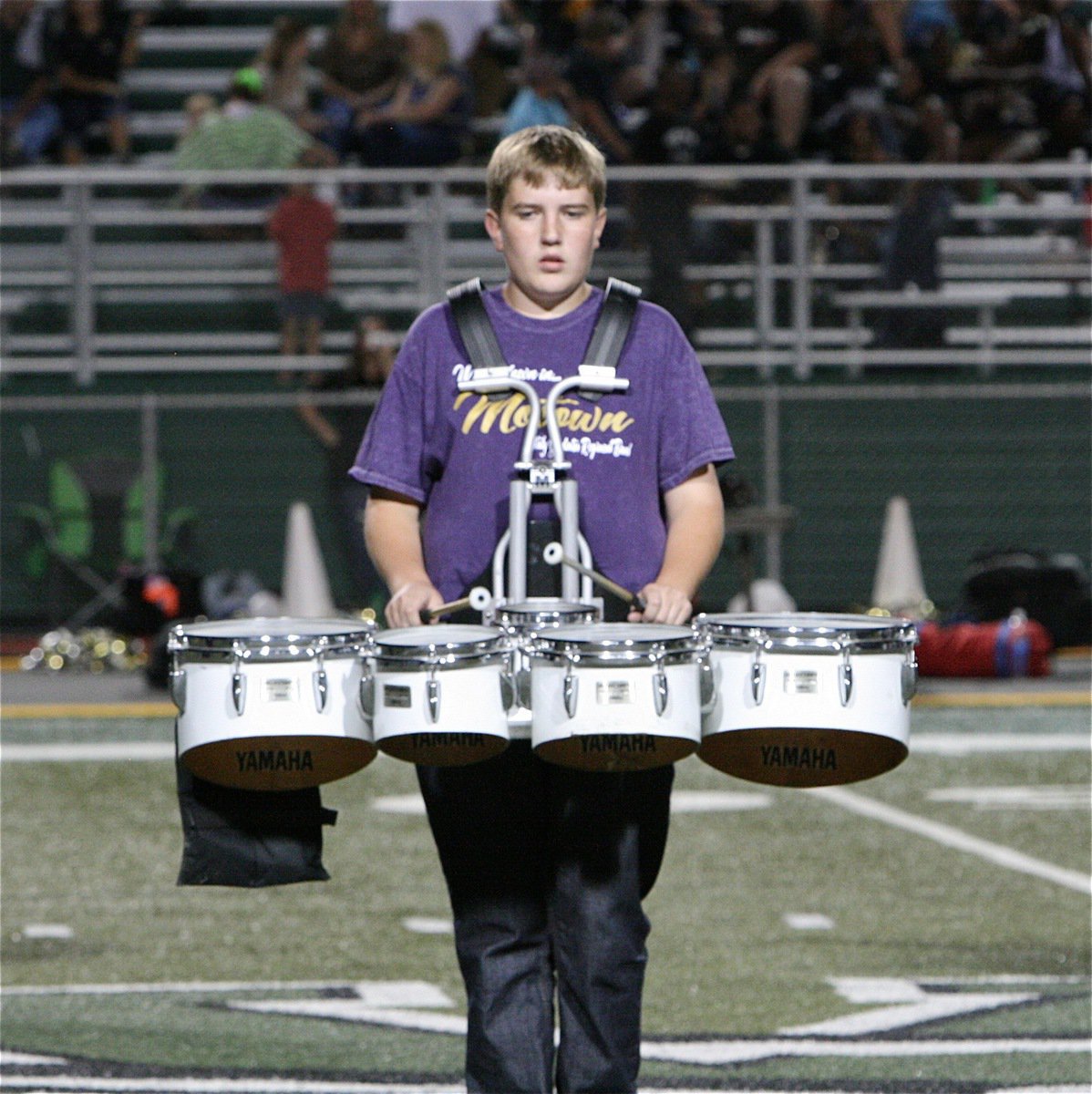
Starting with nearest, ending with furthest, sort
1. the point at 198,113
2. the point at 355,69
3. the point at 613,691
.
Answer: the point at 613,691 < the point at 198,113 < the point at 355,69

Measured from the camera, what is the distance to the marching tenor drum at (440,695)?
3.69m

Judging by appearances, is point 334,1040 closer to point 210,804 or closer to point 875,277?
point 210,804

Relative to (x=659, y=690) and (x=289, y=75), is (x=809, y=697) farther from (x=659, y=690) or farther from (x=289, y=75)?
(x=289, y=75)

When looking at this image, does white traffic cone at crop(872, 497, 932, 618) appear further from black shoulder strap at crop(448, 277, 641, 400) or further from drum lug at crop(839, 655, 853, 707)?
drum lug at crop(839, 655, 853, 707)

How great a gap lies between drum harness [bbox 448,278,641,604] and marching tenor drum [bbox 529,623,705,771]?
0.33 metres

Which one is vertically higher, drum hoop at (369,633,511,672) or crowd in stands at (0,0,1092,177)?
crowd in stands at (0,0,1092,177)

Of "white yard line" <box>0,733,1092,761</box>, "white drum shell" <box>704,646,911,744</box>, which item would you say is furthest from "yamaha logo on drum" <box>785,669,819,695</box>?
"white yard line" <box>0,733,1092,761</box>

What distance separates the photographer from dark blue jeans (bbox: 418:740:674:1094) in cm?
404

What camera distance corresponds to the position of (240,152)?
677 inches

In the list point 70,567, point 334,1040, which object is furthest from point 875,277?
point 334,1040

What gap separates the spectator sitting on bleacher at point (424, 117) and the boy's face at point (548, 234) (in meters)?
13.8

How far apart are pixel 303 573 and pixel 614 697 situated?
41.0ft

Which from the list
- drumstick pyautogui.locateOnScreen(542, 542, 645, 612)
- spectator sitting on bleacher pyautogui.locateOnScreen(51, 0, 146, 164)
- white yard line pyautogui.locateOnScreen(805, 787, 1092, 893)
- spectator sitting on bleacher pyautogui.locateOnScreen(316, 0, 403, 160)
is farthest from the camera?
spectator sitting on bleacher pyautogui.locateOnScreen(51, 0, 146, 164)

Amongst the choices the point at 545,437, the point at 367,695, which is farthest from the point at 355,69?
the point at 367,695
